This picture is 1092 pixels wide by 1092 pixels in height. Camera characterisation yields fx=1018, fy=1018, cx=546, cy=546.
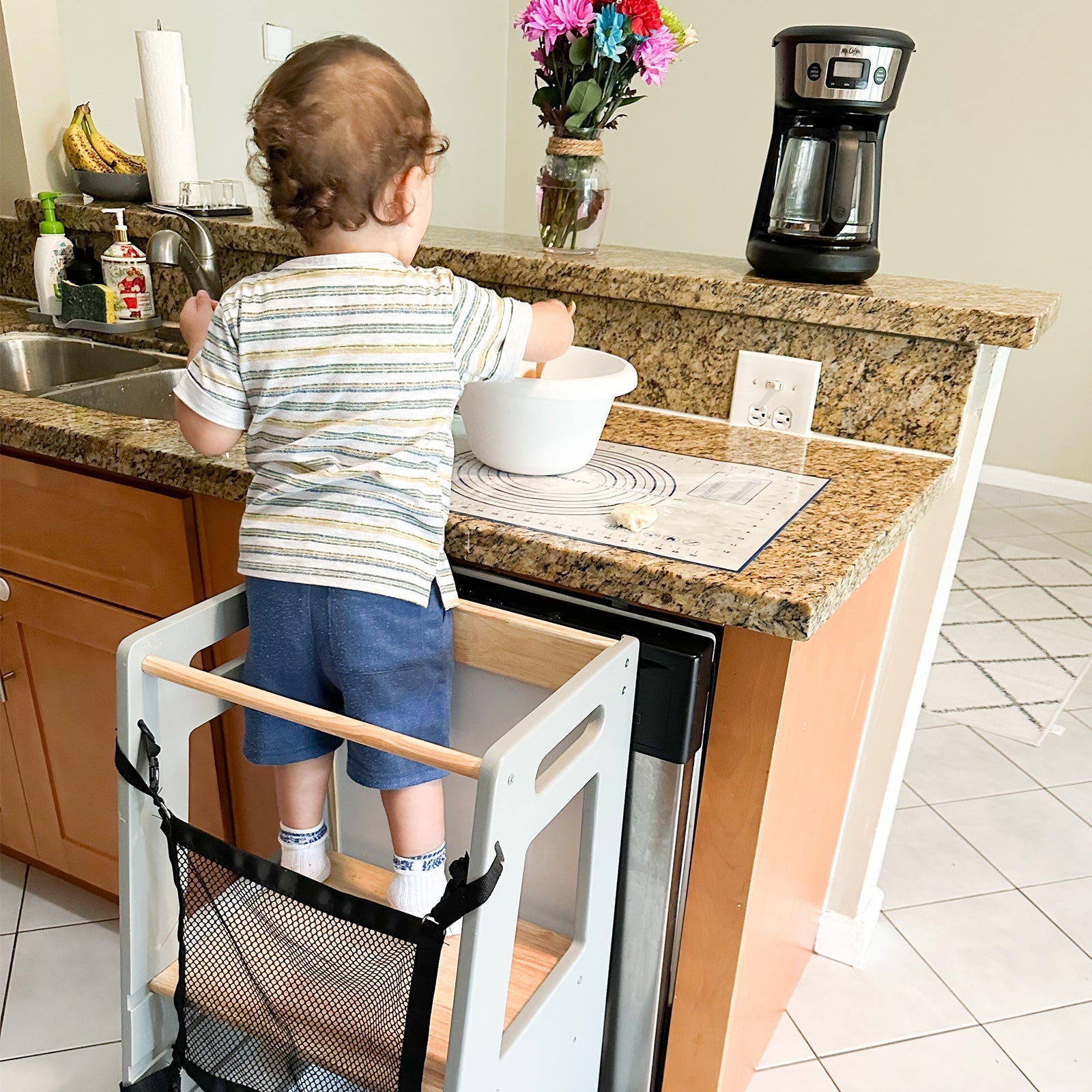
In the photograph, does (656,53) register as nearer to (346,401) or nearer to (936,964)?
(346,401)

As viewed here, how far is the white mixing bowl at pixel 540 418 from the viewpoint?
1079mm

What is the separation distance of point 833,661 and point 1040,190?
3.31 meters

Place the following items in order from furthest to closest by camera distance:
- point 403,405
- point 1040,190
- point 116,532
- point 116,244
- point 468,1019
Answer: point 1040,190, point 116,244, point 116,532, point 403,405, point 468,1019

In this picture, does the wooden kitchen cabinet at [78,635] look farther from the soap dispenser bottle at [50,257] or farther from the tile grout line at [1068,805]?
the tile grout line at [1068,805]

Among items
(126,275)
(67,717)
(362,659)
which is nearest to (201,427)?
(362,659)

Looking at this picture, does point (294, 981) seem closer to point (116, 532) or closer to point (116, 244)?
point (116, 532)

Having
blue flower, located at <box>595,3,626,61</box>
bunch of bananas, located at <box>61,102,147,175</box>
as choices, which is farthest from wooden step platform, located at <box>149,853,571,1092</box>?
bunch of bananas, located at <box>61,102,147,175</box>

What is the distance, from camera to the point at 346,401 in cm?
92

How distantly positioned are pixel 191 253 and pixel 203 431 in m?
0.79

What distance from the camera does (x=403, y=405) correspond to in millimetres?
936

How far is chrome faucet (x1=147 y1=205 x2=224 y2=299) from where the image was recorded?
5.14ft

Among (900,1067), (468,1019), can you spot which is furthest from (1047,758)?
(468,1019)

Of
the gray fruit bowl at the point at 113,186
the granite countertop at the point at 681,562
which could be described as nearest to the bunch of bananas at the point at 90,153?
the gray fruit bowl at the point at 113,186

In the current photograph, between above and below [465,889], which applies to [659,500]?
above
